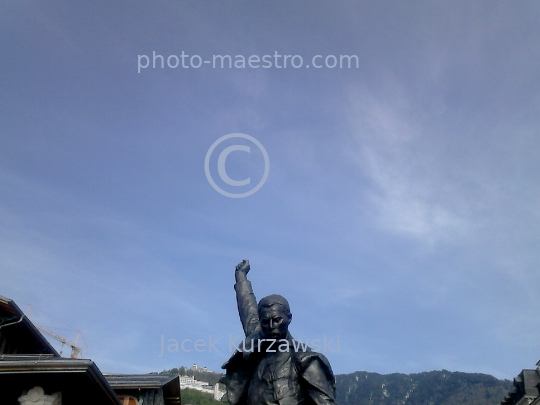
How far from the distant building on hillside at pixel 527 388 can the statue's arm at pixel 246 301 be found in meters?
27.2

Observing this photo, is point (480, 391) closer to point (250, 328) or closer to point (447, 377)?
point (447, 377)

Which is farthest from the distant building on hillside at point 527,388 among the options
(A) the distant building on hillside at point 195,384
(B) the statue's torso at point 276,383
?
(A) the distant building on hillside at point 195,384

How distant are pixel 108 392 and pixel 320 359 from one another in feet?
43.2

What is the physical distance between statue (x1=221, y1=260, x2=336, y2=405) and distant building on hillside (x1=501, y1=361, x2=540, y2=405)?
2761 cm

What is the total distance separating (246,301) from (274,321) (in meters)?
1.15

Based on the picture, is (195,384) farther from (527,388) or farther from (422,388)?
(527,388)

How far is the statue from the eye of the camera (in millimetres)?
5652

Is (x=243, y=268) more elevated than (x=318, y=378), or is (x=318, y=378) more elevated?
(x=243, y=268)

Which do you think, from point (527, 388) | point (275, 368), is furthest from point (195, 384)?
point (275, 368)

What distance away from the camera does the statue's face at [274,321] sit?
5961 mm

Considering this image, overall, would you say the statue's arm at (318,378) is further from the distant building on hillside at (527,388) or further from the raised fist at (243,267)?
the distant building on hillside at (527,388)

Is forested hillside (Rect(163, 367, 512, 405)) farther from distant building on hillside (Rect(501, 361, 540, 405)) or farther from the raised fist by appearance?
the raised fist

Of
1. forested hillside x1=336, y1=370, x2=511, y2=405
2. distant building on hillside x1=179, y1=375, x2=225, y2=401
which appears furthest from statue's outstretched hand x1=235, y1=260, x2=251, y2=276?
distant building on hillside x1=179, y1=375, x2=225, y2=401

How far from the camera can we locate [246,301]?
706cm
